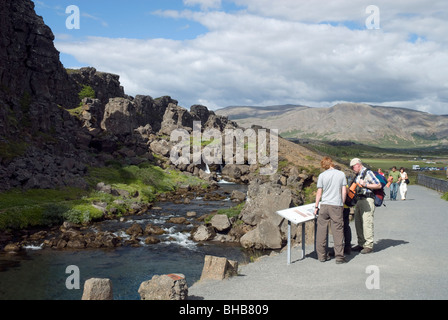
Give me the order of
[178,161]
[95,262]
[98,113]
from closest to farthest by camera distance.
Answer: [95,262] < [178,161] < [98,113]

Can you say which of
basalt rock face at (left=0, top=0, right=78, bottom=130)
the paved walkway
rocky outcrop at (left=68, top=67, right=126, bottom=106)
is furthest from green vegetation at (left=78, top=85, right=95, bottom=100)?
the paved walkway

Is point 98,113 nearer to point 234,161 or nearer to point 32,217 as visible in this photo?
Result: point 234,161

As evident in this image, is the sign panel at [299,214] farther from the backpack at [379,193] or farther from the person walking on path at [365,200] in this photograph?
the backpack at [379,193]

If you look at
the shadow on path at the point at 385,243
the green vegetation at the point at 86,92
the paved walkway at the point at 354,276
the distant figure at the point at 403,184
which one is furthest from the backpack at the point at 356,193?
the green vegetation at the point at 86,92

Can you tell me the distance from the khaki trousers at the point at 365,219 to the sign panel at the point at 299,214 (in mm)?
1773

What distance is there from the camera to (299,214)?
13867mm

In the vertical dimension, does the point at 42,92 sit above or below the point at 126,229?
above

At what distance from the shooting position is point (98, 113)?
8881cm

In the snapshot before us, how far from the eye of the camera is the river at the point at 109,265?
18781 millimetres

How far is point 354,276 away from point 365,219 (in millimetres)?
2840

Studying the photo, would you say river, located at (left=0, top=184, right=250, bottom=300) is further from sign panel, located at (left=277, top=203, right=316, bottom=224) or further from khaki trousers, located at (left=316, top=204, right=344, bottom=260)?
khaki trousers, located at (left=316, top=204, right=344, bottom=260)

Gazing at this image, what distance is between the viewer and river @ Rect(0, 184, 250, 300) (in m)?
18.8
